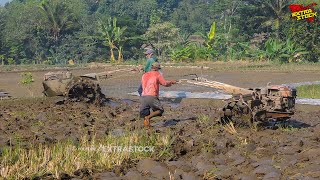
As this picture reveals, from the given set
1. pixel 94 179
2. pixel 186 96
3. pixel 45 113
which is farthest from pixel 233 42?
pixel 94 179

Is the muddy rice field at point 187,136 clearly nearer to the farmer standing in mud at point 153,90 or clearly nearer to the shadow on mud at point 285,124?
the shadow on mud at point 285,124

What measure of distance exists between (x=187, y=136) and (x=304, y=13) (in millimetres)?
26290

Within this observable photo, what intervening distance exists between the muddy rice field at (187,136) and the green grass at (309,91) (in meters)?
2.08

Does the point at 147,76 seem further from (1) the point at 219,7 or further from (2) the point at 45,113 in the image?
(1) the point at 219,7

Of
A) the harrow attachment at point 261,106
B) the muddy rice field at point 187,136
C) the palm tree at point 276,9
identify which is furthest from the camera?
the palm tree at point 276,9

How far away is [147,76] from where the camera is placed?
9250 millimetres

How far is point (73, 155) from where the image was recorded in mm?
6207

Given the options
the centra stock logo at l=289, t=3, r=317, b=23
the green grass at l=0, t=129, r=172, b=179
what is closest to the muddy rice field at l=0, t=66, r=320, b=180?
the green grass at l=0, t=129, r=172, b=179

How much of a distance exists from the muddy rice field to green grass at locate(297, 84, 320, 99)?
2.08 metres

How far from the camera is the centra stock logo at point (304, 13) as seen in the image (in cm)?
3203

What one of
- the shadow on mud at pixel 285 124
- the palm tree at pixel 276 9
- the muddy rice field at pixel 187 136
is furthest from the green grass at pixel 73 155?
the palm tree at pixel 276 9

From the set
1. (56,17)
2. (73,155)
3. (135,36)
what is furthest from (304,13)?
(73,155)

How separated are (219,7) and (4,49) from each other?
19.0 m

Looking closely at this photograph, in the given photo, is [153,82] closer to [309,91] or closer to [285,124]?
[285,124]
